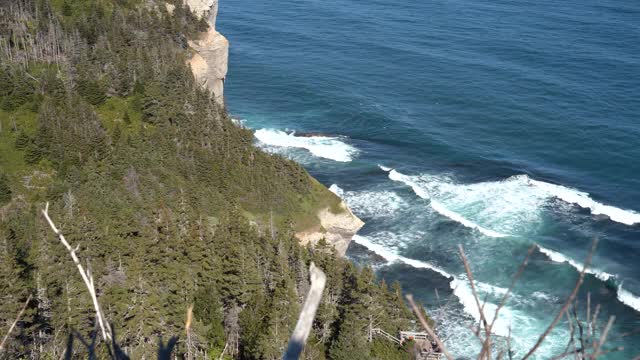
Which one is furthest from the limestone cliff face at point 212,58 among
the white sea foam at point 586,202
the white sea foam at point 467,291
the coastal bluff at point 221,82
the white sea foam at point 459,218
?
the white sea foam at point 586,202

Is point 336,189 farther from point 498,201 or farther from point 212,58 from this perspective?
point 212,58

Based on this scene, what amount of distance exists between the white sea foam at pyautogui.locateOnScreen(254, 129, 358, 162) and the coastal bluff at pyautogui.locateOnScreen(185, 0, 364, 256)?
9.68 meters

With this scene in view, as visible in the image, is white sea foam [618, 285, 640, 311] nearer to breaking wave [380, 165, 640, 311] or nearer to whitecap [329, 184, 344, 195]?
breaking wave [380, 165, 640, 311]

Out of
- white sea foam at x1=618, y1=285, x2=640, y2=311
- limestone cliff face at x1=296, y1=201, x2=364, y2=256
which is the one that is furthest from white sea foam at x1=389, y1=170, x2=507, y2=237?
limestone cliff face at x1=296, y1=201, x2=364, y2=256

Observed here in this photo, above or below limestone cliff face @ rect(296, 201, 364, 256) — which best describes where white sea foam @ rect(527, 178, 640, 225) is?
above

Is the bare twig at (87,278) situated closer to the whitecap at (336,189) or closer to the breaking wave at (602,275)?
the breaking wave at (602,275)

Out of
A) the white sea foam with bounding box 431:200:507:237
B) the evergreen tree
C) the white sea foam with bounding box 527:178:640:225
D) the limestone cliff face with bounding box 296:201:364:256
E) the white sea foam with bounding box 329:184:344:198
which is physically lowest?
the white sea foam with bounding box 329:184:344:198

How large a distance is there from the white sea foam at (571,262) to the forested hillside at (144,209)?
20.3m

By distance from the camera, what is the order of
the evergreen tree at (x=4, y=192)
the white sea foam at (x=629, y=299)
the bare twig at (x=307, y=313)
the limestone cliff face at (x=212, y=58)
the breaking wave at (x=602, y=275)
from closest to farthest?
the bare twig at (x=307, y=313) < the evergreen tree at (x=4, y=192) < the white sea foam at (x=629, y=299) < the breaking wave at (x=602, y=275) < the limestone cliff face at (x=212, y=58)

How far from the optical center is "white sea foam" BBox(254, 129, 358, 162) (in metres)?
102

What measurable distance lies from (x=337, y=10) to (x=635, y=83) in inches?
3043

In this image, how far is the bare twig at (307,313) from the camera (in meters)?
5.10

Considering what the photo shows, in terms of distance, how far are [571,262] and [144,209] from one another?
4771cm

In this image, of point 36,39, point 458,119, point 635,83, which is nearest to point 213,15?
point 36,39
